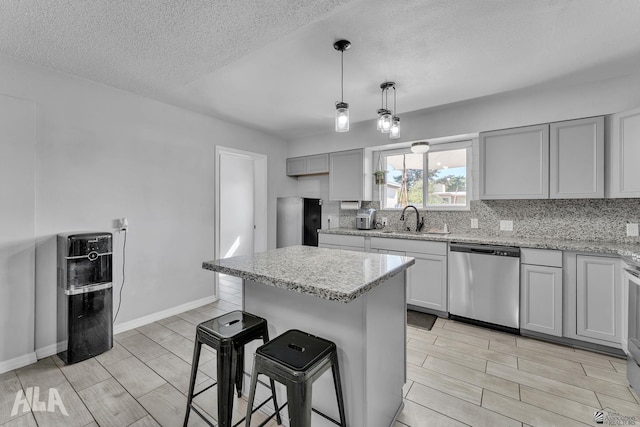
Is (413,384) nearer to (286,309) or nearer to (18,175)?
(286,309)

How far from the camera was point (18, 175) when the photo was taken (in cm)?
224

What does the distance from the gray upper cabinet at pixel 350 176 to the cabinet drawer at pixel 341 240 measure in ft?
2.05

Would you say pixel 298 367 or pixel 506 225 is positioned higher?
pixel 506 225

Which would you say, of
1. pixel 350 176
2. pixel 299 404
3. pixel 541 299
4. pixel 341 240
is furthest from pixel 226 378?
Answer: pixel 350 176

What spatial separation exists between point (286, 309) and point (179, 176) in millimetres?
2507

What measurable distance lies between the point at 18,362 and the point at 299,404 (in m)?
Answer: 2.60

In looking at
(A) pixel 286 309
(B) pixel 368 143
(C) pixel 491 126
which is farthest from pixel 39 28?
(C) pixel 491 126

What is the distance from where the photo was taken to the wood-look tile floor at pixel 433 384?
1.71 metres

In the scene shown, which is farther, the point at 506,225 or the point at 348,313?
the point at 506,225

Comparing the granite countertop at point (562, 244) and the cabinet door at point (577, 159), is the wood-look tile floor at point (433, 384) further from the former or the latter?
the cabinet door at point (577, 159)

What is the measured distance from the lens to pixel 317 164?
462 centimetres

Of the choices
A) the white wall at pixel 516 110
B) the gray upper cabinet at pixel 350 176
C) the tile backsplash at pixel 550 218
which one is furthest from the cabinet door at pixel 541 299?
the gray upper cabinet at pixel 350 176

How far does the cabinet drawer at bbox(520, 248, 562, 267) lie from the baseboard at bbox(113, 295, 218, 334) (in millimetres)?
3669

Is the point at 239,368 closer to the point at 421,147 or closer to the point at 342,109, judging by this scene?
the point at 342,109
